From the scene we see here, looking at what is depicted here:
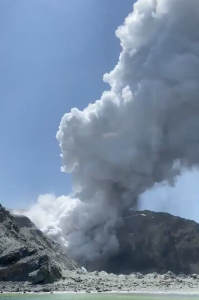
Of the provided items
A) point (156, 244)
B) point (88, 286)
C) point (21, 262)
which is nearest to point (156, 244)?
point (156, 244)

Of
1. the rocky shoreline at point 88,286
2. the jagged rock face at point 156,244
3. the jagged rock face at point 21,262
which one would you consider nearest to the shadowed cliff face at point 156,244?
the jagged rock face at point 156,244

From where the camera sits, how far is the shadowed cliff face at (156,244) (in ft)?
535

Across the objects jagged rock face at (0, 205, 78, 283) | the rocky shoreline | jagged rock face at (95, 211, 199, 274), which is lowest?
the rocky shoreline

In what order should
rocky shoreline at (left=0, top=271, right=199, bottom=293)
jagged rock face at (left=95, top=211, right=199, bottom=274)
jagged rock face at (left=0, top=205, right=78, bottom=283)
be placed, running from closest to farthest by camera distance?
rocky shoreline at (left=0, top=271, right=199, bottom=293) < jagged rock face at (left=0, top=205, right=78, bottom=283) < jagged rock face at (left=95, top=211, right=199, bottom=274)

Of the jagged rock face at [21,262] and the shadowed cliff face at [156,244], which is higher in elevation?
the shadowed cliff face at [156,244]

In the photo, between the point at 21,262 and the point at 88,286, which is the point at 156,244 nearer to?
the point at 21,262

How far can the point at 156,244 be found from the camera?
565 ft

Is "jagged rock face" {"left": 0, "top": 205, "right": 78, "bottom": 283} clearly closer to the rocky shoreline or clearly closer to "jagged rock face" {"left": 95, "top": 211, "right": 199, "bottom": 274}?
the rocky shoreline

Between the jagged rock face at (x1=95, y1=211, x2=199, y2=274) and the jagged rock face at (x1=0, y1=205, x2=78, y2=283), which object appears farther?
the jagged rock face at (x1=95, y1=211, x2=199, y2=274)

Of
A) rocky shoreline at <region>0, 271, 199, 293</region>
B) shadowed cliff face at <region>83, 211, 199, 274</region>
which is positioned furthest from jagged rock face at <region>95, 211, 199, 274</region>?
rocky shoreline at <region>0, 271, 199, 293</region>

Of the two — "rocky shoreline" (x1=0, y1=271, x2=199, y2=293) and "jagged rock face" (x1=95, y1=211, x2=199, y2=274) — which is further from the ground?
"jagged rock face" (x1=95, y1=211, x2=199, y2=274)

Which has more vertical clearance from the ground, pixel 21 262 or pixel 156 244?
pixel 156 244

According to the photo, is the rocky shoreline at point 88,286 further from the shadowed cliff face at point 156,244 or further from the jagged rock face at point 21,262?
the shadowed cliff face at point 156,244

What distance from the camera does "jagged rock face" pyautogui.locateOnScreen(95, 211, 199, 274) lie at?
163 metres
